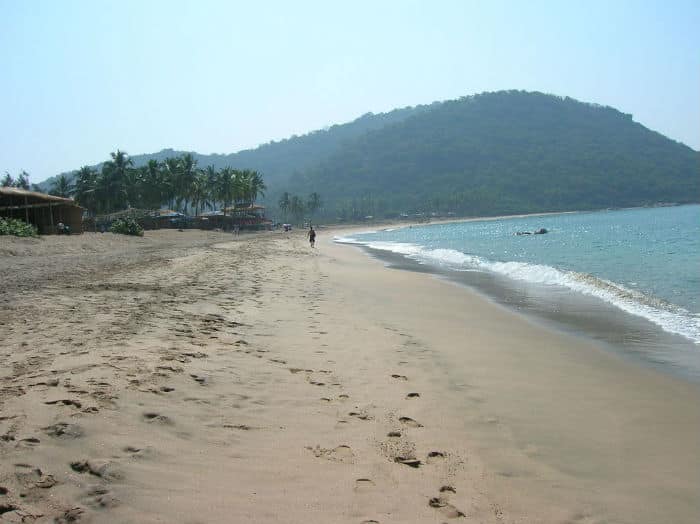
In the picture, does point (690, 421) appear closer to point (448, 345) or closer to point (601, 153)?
point (448, 345)

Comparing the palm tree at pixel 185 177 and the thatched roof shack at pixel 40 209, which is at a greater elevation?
the palm tree at pixel 185 177

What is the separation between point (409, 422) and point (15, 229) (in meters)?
27.5

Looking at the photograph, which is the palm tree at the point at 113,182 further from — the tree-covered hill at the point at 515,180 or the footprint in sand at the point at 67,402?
the tree-covered hill at the point at 515,180

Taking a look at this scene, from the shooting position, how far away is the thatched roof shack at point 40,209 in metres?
30.9

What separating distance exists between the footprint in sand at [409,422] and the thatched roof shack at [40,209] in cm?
3251

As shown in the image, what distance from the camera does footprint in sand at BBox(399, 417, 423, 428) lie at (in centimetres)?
439

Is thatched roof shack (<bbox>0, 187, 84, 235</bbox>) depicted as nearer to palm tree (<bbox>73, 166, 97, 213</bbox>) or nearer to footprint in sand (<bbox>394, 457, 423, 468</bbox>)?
palm tree (<bbox>73, 166, 97, 213</bbox>)

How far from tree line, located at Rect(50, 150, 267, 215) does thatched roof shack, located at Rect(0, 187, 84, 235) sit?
29.5 metres

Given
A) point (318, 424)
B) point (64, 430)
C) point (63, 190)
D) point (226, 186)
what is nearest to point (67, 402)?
point (64, 430)

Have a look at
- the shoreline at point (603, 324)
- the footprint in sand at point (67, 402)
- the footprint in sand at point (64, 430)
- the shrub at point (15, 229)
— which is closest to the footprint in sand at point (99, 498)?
the footprint in sand at point (64, 430)

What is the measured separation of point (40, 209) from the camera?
34.8 m

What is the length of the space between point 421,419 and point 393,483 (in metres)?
1.25

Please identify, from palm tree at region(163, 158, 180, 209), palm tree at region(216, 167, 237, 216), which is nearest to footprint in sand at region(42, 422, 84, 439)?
palm tree at region(163, 158, 180, 209)

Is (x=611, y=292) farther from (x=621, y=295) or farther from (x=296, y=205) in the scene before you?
(x=296, y=205)
